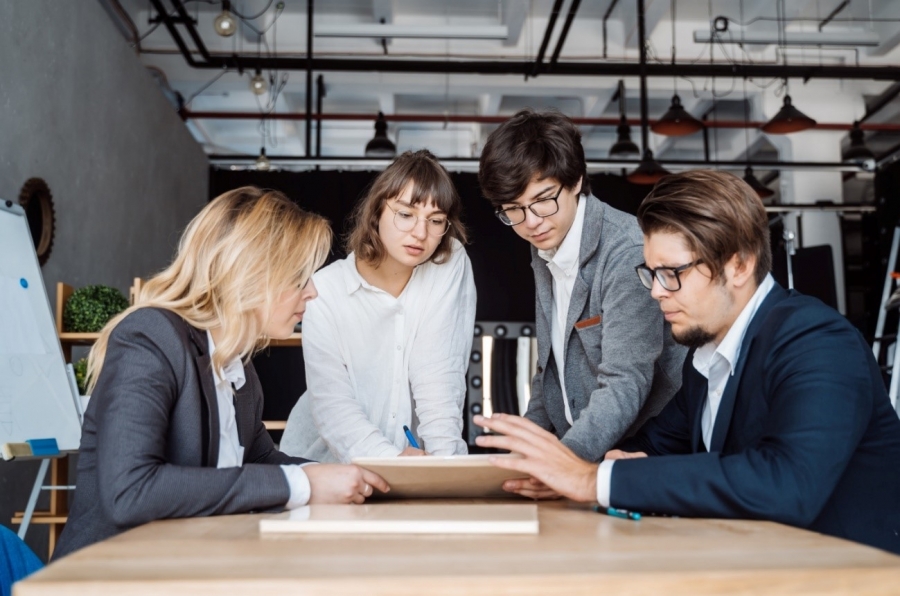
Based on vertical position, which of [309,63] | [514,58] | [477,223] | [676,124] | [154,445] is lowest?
[154,445]

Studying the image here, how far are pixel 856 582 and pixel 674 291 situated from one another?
837mm

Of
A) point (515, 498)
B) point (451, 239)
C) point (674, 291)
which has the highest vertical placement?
point (451, 239)

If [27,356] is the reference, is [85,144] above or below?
above

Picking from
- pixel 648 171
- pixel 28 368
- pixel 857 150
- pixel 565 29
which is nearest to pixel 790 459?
pixel 28 368

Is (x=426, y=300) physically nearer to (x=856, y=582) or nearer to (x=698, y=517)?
Result: (x=698, y=517)

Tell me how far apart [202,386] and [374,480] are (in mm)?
319

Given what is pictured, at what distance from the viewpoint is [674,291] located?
1.52 meters

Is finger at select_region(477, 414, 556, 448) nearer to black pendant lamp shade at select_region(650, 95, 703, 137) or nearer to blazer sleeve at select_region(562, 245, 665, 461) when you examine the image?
blazer sleeve at select_region(562, 245, 665, 461)

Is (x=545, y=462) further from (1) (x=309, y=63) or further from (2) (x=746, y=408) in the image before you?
(1) (x=309, y=63)

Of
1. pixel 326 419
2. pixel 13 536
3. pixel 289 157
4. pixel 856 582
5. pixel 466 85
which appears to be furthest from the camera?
pixel 466 85

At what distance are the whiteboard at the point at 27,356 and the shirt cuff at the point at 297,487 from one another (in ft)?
6.71

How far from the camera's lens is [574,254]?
6.30ft

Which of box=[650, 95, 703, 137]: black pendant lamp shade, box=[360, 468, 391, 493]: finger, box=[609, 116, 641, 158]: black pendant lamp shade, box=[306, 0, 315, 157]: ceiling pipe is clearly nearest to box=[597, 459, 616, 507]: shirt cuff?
box=[360, 468, 391, 493]: finger

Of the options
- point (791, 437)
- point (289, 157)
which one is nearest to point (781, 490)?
point (791, 437)
